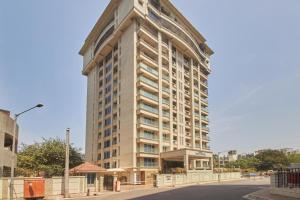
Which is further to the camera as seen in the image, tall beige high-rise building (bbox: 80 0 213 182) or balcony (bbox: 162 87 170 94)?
balcony (bbox: 162 87 170 94)

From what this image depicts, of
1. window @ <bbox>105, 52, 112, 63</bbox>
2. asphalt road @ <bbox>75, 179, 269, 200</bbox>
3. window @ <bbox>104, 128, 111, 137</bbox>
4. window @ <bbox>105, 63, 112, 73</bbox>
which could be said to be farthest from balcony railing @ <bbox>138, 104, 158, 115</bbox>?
asphalt road @ <bbox>75, 179, 269, 200</bbox>

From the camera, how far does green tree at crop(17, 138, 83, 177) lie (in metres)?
47.7

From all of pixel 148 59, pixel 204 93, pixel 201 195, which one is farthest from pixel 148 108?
pixel 201 195

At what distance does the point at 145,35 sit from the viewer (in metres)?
61.7

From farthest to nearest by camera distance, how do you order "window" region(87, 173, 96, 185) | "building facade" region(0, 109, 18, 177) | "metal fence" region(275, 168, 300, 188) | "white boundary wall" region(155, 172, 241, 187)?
"white boundary wall" region(155, 172, 241, 187) → "window" region(87, 173, 96, 185) → "building facade" region(0, 109, 18, 177) → "metal fence" region(275, 168, 300, 188)

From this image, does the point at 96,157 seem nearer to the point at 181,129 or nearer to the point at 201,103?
the point at 181,129

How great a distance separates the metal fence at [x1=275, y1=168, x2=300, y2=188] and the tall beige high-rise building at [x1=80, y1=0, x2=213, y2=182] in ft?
98.8

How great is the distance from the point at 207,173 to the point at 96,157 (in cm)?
2866

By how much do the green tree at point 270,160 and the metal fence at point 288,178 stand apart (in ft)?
306

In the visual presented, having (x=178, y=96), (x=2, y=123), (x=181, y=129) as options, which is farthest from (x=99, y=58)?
(x=2, y=123)

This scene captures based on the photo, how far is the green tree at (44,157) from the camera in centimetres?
4772

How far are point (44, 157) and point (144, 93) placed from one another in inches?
886

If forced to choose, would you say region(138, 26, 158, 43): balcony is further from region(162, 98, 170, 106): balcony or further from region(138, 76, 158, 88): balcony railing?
region(162, 98, 170, 106): balcony

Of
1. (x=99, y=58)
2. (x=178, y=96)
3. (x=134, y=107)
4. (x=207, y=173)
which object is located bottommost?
(x=207, y=173)
